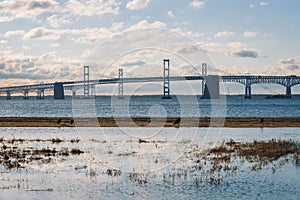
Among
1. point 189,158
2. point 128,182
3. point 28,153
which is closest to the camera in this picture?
point 128,182

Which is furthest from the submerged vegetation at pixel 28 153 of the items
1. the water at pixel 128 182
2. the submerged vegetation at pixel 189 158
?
the water at pixel 128 182

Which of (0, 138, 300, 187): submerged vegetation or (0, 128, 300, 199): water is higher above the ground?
(0, 138, 300, 187): submerged vegetation

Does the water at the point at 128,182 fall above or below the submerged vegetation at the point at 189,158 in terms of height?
below

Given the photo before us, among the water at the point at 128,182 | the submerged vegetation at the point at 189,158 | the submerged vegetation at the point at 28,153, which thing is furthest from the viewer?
the submerged vegetation at the point at 28,153

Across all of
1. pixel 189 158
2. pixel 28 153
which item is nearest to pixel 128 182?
pixel 189 158

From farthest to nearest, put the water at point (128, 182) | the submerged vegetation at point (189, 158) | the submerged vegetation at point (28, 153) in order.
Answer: the submerged vegetation at point (28, 153)
the submerged vegetation at point (189, 158)
the water at point (128, 182)

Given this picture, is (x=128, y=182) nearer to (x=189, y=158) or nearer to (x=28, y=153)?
(x=189, y=158)

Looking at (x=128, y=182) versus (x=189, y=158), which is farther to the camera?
(x=189, y=158)

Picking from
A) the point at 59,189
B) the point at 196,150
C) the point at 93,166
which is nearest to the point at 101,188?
the point at 59,189

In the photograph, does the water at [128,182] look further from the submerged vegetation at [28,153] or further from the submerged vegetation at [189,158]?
the submerged vegetation at [28,153]

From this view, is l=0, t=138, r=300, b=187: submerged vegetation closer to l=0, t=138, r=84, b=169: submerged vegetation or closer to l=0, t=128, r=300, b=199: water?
l=0, t=138, r=84, b=169: submerged vegetation

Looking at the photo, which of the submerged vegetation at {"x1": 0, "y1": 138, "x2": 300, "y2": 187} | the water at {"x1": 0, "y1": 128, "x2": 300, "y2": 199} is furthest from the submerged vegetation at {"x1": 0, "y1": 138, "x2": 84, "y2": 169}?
the water at {"x1": 0, "y1": 128, "x2": 300, "y2": 199}

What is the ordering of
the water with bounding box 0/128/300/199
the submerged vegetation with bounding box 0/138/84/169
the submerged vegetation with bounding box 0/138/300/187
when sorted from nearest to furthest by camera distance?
the water with bounding box 0/128/300/199 < the submerged vegetation with bounding box 0/138/300/187 < the submerged vegetation with bounding box 0/138/84/169

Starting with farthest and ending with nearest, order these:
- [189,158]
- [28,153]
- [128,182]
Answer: [28,153] → [189,158] → [128,182]
